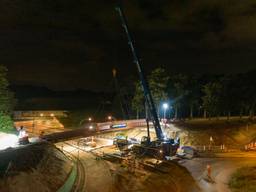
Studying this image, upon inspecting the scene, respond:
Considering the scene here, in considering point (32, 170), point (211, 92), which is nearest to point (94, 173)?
point (32, 170)

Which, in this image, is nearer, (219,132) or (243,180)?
(243,180)

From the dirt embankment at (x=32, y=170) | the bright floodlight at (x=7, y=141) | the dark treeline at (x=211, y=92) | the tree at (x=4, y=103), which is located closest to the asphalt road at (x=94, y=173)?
the dirt embankment at (x=32, y=170)

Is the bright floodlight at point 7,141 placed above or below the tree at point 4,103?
below

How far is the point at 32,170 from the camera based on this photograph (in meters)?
23.6

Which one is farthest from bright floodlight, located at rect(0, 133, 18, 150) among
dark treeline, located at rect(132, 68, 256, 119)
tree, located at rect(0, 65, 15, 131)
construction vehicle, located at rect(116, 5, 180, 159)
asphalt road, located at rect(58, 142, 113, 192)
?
dark treeline, located at rect(132, 68, 256, 119)

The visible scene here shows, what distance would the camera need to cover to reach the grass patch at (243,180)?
2634 cm

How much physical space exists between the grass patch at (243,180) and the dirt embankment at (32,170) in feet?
53.0

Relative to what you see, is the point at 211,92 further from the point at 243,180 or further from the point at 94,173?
the point at 94,173

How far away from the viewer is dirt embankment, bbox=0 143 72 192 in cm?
2036

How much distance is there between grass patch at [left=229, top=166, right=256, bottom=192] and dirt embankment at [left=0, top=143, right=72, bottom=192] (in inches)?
636

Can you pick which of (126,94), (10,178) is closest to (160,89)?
(126,94)

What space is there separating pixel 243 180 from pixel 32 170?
19.8 meters

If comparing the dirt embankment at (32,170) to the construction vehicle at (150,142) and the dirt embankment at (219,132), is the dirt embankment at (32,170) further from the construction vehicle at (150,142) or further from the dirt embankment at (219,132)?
the dirt embankment at (219,132)

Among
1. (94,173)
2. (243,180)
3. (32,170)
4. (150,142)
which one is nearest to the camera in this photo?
(32,170)
